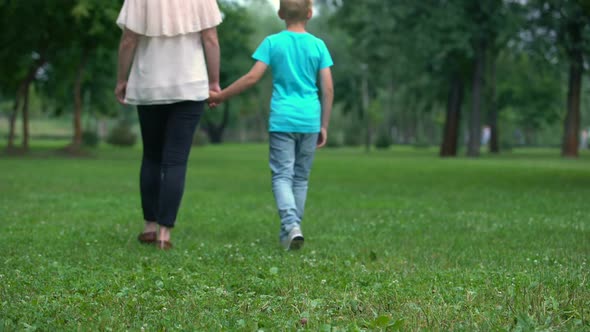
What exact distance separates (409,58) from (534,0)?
7.62 metres

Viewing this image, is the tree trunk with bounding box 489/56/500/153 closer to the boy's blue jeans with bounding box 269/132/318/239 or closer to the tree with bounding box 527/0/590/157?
the tree with bounding box 527/0/590/157

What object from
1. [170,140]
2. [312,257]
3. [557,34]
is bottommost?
[312,257]

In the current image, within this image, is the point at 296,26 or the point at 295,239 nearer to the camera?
the point at 295,239

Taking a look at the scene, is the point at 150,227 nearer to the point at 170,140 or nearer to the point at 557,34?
the point at 170,140

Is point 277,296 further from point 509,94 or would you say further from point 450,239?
point 509,94

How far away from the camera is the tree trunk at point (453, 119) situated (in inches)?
1761

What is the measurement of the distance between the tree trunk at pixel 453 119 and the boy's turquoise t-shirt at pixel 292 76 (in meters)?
38.0

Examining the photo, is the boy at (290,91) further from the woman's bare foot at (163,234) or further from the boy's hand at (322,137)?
the woman's bare foot at (163,234)

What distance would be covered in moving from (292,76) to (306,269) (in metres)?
2.04

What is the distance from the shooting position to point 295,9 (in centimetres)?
722

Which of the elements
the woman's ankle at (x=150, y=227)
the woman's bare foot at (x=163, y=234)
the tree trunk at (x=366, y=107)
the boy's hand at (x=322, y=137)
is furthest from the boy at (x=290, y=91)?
the tree trunk at (x=366, y=107)

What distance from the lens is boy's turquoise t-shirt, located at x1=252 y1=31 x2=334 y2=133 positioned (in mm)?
7215

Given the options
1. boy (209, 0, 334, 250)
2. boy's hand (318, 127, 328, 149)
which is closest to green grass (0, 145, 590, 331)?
boy (209, 0, 334, 250)

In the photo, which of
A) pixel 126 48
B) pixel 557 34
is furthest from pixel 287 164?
pixel 557 34
